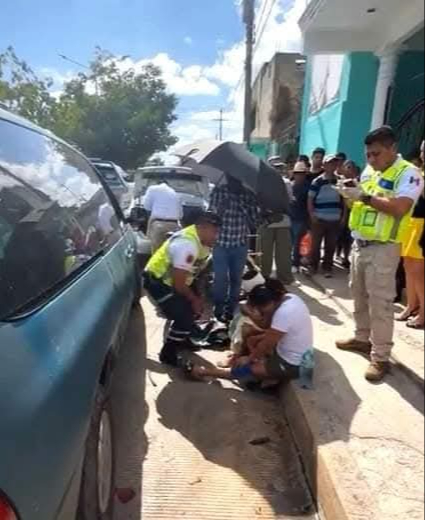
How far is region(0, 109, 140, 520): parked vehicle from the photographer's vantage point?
1188 millimetres

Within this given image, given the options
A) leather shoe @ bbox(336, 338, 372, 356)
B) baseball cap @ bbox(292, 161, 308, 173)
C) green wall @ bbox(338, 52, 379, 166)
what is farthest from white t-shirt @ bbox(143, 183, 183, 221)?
green wall @ bbox(338, 52, 379, 166)

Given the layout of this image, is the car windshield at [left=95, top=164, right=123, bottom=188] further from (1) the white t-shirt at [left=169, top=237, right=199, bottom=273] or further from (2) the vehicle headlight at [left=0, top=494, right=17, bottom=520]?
(2) the vehicle headlight at [left=0, top=494, right=17, bottom=520]

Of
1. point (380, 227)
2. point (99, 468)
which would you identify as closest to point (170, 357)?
point (99, 468)

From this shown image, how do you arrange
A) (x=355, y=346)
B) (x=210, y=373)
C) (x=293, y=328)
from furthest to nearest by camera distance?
(x=210, y=373) < (x=293, y=328) < (x=355, y=346)

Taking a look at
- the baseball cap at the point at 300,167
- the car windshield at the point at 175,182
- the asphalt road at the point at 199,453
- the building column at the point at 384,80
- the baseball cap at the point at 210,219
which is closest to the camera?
the building column at the point at 384,80

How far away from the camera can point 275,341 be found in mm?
2781

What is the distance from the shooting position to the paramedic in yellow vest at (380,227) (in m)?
0.79

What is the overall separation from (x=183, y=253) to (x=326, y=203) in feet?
5.73

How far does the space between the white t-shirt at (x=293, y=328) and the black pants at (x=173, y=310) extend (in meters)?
0.86

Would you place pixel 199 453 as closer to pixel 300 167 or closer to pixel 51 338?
pixel 51 338

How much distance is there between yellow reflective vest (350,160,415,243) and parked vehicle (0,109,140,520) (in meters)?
0.94

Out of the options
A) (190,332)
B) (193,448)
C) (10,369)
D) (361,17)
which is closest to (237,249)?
(190,332)

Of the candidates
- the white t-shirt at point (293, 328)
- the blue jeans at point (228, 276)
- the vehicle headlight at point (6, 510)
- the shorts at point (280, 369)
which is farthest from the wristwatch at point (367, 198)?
the blue jeans at point (228, 276)

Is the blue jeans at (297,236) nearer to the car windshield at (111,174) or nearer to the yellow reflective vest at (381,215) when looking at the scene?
the yellow reflective vest at (381,215)
